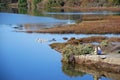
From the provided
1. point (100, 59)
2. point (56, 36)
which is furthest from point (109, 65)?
point (56, 36)

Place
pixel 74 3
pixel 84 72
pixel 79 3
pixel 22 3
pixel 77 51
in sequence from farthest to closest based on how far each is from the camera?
pixel 22 3, pixel 74 3, pixel 79 3, pixel 77 51, pixel 84 72

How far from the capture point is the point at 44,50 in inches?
1700


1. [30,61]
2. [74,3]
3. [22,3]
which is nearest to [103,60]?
[30,61]

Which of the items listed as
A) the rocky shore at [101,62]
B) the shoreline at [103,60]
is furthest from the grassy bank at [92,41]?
the rocky shore at [101,62]

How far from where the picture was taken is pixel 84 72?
33.1 m

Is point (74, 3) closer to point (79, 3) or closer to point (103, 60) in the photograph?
point (79, 3)

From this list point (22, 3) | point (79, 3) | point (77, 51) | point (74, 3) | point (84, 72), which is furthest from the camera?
point (22, 3)

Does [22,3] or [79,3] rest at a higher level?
[79,3]

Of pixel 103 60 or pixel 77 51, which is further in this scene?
pixel 77 51

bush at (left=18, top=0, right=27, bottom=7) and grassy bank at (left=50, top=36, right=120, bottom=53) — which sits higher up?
grassy bank at (left=50, top=36, right=120, bottom=53)

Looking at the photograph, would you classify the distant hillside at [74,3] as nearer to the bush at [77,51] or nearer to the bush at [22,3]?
the bush at [22,3]

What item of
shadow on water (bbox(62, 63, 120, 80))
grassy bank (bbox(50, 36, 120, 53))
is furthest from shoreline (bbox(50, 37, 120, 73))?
grassy bank (bbox(50, 36, 120, 53))

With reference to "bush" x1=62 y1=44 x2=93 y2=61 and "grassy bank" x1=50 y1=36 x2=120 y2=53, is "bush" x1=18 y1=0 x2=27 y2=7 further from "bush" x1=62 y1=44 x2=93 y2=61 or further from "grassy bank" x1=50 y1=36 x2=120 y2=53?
"bush" x1=62 y1=44 x2=93 y2=61

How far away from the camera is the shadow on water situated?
31.2 m
